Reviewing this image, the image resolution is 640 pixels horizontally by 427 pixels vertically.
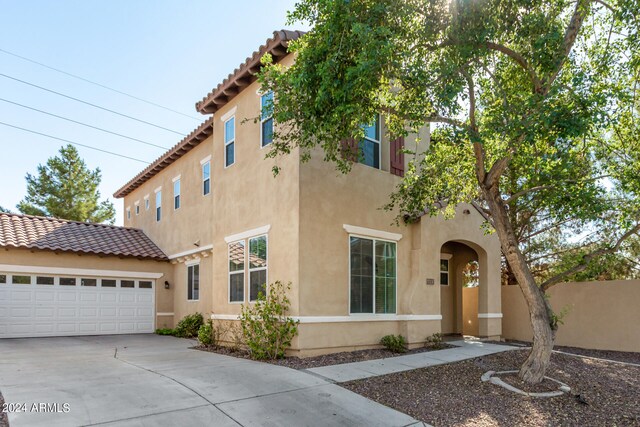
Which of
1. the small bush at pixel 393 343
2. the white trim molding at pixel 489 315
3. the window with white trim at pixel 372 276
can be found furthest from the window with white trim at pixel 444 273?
the small bush at pixel 393 343

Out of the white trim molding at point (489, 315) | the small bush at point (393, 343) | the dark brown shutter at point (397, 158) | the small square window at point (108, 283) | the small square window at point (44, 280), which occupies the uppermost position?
the dark brown shutter at point (397, 158)

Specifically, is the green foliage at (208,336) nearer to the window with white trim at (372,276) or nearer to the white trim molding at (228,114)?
the window with white trim at (372,276)

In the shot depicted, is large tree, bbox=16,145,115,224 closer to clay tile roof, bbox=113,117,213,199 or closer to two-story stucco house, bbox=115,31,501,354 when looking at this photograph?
clay tile roof, bbox=113,117,213,199

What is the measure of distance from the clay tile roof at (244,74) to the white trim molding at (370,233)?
430 centimetres

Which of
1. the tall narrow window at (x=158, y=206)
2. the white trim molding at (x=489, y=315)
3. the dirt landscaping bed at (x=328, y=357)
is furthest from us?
the tall narrow window at (x=158, y=206)

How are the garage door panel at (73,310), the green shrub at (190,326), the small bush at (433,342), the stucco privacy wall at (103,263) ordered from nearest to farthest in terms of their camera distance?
the small bush at (433,342)
the garage door panel at (73,310)
the stucco privacy wall at (103,263)
the green shrub at (190,326)

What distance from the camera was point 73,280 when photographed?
648 inches

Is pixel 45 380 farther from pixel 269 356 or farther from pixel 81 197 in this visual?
pixel 81 197

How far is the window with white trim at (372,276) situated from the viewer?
1114cm

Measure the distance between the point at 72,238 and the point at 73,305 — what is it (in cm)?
265

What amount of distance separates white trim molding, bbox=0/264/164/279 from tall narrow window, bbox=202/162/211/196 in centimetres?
460

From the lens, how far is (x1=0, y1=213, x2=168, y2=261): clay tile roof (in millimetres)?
15734

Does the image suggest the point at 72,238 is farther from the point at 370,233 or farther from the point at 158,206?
the point at 370,233

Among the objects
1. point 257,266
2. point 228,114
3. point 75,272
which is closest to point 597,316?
point 257,266
